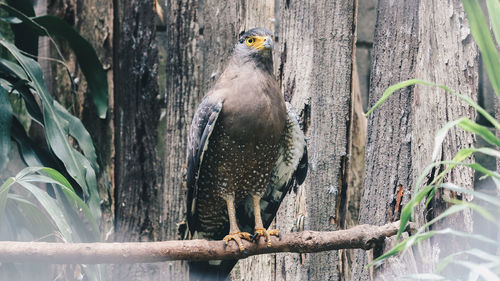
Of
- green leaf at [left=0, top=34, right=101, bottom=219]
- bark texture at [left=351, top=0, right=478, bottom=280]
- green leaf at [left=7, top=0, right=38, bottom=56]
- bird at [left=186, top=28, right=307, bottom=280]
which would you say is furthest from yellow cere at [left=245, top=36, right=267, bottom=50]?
green leaf at [left=7, top=0, right=38, bottom=56]

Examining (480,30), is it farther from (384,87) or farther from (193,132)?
(193,132)

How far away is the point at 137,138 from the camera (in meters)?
3.01

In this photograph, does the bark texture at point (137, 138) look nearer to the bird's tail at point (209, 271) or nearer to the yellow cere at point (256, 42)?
the bird's tail at point (209, 271)

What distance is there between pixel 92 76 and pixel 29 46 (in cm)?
37

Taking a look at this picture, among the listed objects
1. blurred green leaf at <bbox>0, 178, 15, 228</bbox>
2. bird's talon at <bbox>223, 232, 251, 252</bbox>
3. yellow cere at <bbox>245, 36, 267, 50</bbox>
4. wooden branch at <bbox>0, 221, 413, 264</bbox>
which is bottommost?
bird's talon at <bbox>223, 232, 251, 252</bbox>

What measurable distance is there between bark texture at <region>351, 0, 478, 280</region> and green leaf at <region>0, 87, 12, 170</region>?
1504 millimetres

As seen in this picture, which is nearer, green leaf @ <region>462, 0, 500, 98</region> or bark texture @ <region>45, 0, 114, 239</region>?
green leaf @ <region>462, 0, 500, 98</region>

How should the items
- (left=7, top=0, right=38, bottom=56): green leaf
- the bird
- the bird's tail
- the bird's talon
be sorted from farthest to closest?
(left=7, top=0, right=38, bottom=56): green leaf → the bird's tail → the bird → the bird's talon

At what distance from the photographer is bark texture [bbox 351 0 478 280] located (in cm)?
196

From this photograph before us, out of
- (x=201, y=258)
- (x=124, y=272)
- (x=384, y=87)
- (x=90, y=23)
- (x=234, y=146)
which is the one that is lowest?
(x=124, y=272)

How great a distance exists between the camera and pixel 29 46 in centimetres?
290

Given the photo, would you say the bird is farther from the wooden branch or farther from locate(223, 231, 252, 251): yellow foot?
the wooden branch

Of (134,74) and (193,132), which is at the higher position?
(134,74)

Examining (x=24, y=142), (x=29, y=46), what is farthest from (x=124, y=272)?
(x=29, y=46)
